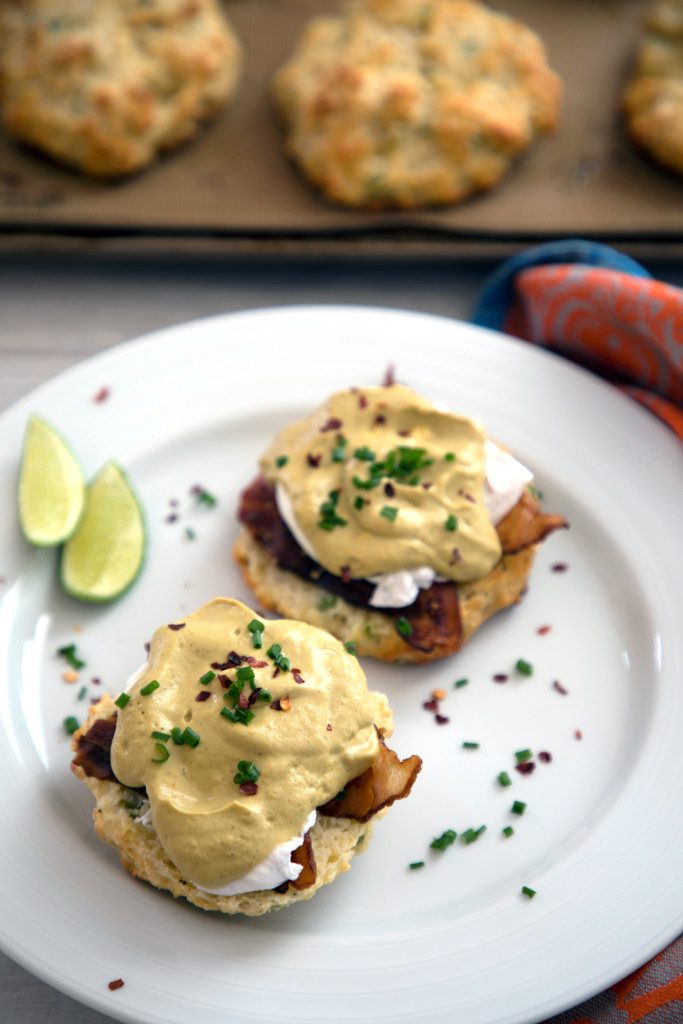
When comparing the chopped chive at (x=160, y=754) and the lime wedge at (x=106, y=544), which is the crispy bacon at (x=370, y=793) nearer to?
the chopped chive at (x=160, y=754)

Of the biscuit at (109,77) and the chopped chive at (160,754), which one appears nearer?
the chopped chive at (160,754)

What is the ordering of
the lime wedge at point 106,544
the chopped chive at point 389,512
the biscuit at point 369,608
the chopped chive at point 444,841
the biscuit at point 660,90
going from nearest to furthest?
1. the chopped chive at point 444,841
2. the chopped chive at point 389,512
3. the biscuit at point 369,608
4. the lime wedge at point 106,544
5. the biscuit at point 660,90

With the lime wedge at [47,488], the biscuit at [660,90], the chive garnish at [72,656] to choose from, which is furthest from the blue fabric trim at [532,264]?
the chive garnish at [72,656]

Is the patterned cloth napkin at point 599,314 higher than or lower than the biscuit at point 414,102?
lower

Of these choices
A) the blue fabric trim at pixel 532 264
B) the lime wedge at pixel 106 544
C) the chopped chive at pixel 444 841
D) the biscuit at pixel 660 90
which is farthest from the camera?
the biscuit at pixel 660 90

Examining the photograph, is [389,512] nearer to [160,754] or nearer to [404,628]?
[404,628]

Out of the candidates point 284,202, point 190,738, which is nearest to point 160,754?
point 190,738

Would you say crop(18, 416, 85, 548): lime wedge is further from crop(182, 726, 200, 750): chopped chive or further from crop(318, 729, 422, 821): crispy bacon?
crop(318, 729, 422, 821): crispy bacon

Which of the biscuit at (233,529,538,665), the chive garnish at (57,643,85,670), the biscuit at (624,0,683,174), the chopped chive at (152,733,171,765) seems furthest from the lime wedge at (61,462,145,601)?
the biscuit at (624,0,683,174)
